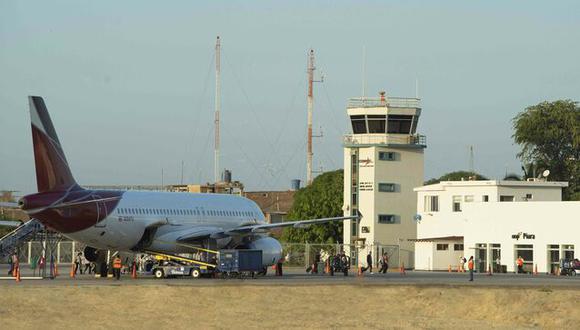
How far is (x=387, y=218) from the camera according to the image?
92.0 meters

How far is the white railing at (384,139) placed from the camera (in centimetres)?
9181

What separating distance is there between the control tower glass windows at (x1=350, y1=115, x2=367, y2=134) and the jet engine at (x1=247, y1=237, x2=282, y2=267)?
2875 centimetres

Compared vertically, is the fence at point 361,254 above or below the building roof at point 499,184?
below

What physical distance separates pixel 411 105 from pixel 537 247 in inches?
799

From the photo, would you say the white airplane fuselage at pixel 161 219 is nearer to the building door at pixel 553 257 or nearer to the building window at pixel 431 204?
the building door at pixel 553 257

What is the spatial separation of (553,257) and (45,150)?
34.9m

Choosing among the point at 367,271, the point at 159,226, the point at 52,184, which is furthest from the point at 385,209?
the point at 52,184

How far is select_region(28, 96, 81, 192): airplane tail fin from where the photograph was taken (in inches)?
2136

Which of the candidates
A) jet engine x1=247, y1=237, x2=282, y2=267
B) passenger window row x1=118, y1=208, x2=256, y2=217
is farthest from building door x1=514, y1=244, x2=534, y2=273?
jet engine x1=247, y1=237, x2=282, y2=267

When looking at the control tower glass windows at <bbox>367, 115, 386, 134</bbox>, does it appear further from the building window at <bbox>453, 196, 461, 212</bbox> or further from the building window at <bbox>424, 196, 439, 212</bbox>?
the building window at <bbox>453, 196, 461, 212</bbox>

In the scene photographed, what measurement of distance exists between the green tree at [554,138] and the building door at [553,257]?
40.8m

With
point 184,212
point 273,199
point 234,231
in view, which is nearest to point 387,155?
point 234,231

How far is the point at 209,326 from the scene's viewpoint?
39.0 meters

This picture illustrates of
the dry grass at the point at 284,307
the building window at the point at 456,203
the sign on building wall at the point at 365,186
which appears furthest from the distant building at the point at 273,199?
the dry grass at the point at 284,307
